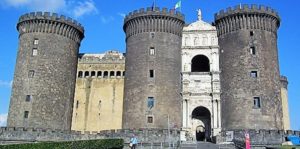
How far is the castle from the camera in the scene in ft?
122

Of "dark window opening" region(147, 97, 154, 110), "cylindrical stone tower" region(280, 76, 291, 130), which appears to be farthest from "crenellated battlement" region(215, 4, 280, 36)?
"cylindrical stone tower" region(280, 76, 291, 130)

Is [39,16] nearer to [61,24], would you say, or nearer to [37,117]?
[61,24]

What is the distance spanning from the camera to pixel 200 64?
44.5 m

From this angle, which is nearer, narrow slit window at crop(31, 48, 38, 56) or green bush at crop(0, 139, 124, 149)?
green bush at crop(0, 139, 124, 149)

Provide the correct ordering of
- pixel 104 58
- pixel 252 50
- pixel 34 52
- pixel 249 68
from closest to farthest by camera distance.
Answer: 1. pixel 249 68
2. pixel 252 50
3. pixel 34 52
4. pixel 104 58

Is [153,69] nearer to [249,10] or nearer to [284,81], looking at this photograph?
[249,10]

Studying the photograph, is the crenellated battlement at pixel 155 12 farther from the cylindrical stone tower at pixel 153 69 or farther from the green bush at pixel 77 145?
the green bush at pixel 77 145

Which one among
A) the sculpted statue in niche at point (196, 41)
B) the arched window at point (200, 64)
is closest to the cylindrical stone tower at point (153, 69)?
the sculpted statue in niche at point (196, 41)

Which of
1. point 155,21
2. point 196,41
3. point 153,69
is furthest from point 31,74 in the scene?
point 196,41

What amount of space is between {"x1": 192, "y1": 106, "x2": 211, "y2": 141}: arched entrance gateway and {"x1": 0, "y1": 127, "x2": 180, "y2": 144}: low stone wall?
7.30 meters

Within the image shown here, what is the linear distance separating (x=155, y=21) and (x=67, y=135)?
1538 centimetres

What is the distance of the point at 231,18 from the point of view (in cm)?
4012

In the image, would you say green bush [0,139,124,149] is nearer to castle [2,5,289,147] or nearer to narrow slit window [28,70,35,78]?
castle [2,5,289,147]

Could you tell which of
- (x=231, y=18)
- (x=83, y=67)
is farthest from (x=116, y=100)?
(x=231, y=18)
